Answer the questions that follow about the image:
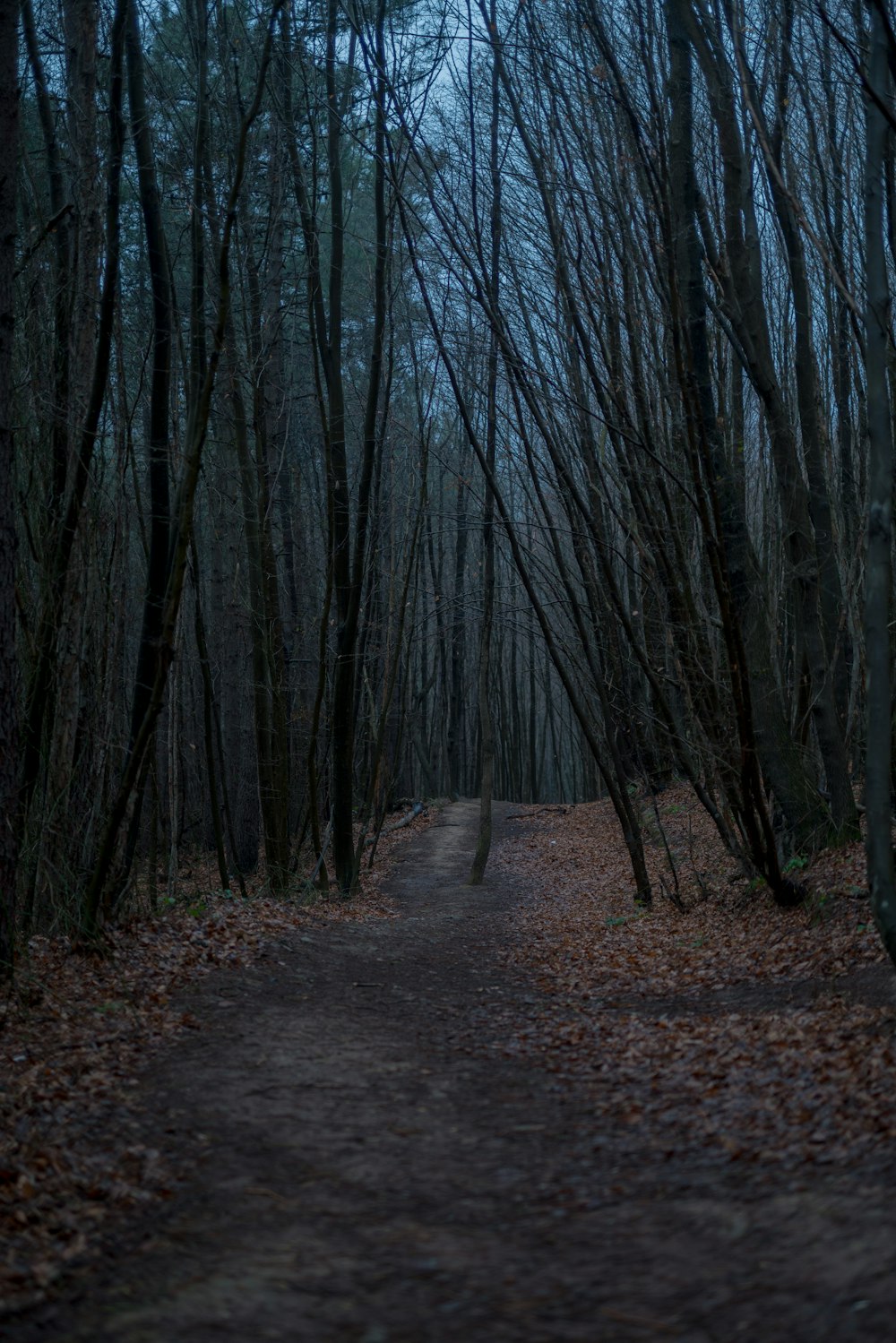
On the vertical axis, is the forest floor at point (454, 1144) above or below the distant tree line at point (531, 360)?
below

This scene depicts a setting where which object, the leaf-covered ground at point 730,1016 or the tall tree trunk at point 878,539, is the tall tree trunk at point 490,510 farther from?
the tall tree trunk at point 878,539

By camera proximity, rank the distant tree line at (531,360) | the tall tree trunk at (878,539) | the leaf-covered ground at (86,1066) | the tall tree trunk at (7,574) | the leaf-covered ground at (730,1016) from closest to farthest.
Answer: the leaf-covered ground at (86,1066) → the leaf-covered ground at (730,1016) → the tall tree trunk at (878,539) → the tall tree trunk at (7,574) → the distant tree line at (531,360)

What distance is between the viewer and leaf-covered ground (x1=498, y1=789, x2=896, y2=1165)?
379 cm

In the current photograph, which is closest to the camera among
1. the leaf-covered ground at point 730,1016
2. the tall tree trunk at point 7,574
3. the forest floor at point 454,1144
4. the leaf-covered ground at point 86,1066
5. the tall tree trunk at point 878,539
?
the forest floor at point 454,1144

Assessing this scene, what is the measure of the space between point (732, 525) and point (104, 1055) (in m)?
6.10

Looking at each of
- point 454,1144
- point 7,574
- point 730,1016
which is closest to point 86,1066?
point 454,1144

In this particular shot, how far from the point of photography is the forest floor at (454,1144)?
104 inches

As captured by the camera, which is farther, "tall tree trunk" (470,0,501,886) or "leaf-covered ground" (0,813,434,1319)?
"tall tree trunk" (470,0,501,886)

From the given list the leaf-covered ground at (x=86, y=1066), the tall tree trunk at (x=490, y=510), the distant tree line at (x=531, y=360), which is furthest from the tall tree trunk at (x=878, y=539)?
the tall tree trunk at (x=490, y=510)

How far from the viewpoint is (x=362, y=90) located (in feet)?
41.8

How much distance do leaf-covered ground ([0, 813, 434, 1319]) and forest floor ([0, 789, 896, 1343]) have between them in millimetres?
16

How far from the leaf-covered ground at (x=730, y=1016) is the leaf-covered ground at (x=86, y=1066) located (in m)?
1.83

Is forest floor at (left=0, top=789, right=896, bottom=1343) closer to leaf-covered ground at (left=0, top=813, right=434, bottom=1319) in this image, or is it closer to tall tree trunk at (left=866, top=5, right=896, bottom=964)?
leaf-covered ground at (left=0, top=813, right=434, bottom=1319)

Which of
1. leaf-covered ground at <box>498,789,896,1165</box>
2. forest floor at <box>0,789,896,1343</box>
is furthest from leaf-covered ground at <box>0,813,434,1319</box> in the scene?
leaf-covered ground at <box>498,789,896,1165</box>
